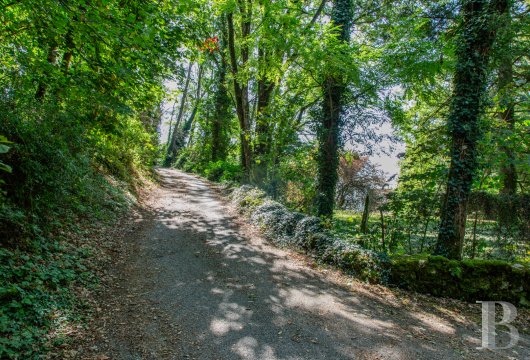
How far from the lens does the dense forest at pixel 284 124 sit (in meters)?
4.95

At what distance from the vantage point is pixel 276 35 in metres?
10.3

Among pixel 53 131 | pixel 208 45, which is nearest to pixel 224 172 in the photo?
pixel 208 45

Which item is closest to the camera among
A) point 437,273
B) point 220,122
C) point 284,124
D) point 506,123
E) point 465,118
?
point 437,273

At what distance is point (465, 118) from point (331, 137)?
3.96 meters

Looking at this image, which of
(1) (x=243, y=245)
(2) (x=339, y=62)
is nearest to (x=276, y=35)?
(2) (x=339, y=62)

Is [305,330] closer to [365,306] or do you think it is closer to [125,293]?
[365,306]

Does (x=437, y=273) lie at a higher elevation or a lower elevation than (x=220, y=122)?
lower

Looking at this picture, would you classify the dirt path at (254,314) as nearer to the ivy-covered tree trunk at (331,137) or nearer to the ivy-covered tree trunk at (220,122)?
the ivy-covered tree trunk at (331,137)

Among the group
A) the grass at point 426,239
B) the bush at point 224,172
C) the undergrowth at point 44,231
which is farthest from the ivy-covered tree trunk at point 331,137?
the bush at point 224,172

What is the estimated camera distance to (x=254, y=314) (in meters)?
4.76

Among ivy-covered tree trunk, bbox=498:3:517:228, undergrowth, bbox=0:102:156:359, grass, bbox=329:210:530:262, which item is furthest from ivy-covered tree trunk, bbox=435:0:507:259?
undergrowth, bbox=0:102:156:359

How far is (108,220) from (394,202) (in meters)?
8.08

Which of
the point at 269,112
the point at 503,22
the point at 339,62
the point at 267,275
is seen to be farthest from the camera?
the point at 269,112

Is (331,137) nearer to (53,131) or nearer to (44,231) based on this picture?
(53,131)
